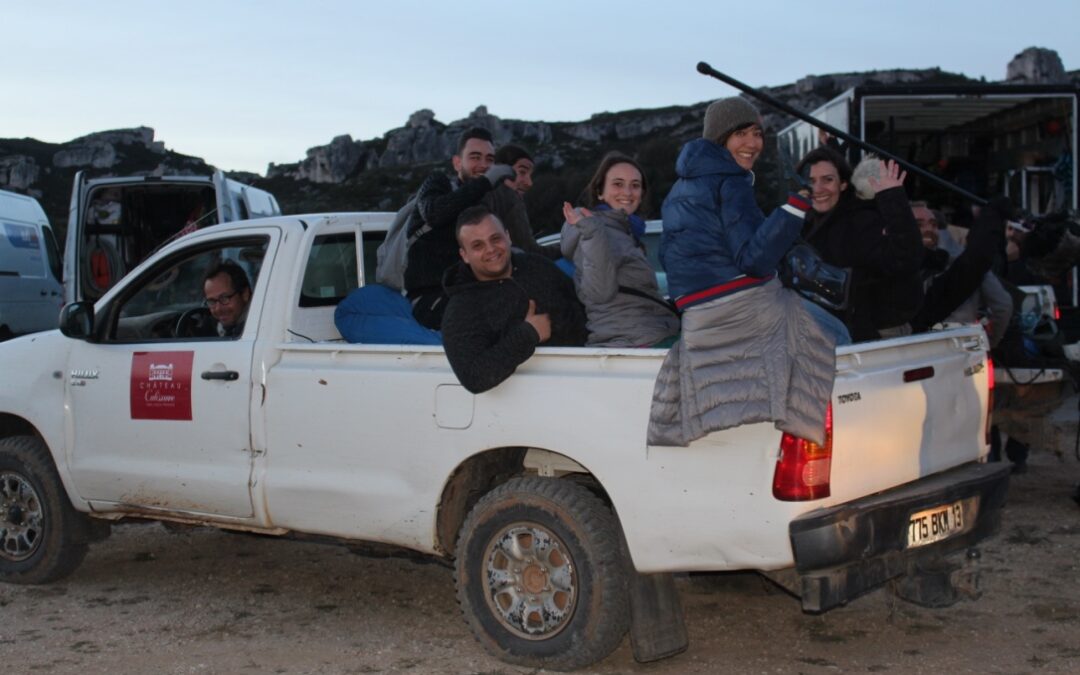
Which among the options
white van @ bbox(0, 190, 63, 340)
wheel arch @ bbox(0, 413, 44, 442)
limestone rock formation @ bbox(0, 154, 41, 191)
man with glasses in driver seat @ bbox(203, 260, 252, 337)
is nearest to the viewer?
man with glasses in driver seat @ bbox(203, 260, 252, 337)

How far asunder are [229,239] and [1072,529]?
5.04 m

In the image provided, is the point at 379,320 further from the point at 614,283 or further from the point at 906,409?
the point at 906,409

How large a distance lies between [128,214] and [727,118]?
453 inches

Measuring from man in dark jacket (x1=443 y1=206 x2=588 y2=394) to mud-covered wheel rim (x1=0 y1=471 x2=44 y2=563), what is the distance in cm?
264

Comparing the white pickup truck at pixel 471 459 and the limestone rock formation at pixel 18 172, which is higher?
the limestone rock formation at pixel 18 172

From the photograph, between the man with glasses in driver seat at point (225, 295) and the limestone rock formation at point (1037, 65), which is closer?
the man with glasses in driver seat at point (225, 295)

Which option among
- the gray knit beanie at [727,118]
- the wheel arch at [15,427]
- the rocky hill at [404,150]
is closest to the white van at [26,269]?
the wheel arch at [15,427]

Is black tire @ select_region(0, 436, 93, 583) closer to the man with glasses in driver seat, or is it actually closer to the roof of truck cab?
the man with glasses in driver seat

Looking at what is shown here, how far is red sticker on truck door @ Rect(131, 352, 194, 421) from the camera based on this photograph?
568cm

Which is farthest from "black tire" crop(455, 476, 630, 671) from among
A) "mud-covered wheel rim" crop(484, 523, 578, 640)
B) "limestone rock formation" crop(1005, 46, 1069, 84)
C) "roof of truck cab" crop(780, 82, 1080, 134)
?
"limestone rock formation" crop(1005, 46, 1069, 84)

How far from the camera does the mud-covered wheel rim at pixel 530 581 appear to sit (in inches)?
183

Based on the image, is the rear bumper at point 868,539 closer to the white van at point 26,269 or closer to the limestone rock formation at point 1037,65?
the white van at point 26,269

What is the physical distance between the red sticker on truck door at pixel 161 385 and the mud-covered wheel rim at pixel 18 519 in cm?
97

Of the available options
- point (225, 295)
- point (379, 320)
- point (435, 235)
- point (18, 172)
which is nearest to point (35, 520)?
point (225, 295)
